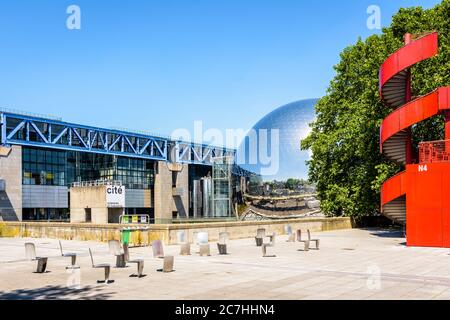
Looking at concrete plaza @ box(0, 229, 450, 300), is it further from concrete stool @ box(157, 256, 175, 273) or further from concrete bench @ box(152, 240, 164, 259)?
concrete bench @ box(152, 240, 164, 259)

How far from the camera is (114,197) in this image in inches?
2451

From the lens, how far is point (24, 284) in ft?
46.0

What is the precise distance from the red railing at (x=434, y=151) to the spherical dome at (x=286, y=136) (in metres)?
123

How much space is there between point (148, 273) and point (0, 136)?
53.8 metres

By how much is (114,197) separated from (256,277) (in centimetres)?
4943

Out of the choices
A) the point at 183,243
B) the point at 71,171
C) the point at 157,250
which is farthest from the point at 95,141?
the point at 157,250

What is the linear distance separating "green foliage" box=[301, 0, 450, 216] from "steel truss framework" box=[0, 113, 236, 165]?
122ft

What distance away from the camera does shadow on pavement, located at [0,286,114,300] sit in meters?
11.8

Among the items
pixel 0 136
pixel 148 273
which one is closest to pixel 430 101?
pixel 148 273

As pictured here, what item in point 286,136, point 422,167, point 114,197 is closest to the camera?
point 422,167

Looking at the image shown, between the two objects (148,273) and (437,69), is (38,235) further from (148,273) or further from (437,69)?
(437,69)

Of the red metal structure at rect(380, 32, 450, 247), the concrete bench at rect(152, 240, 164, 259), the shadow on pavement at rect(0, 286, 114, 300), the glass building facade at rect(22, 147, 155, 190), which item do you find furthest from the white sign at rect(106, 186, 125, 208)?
the shadow on pavement at rect(0, 286, 114, 300)

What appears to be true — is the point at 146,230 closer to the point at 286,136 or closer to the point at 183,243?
the point at 183,243

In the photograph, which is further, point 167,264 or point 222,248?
point 222,248
